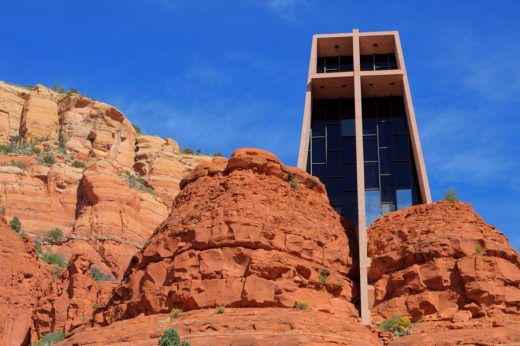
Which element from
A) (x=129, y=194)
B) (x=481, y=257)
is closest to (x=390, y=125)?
(x=481, y=257)

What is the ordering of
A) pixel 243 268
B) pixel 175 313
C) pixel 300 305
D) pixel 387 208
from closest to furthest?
1. pixel 175 313
2. pixel 300 305
3. pixel 243 268
4. pixel 387 208

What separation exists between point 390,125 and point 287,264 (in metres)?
15.8

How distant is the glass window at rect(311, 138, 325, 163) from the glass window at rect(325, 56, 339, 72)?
3825mm

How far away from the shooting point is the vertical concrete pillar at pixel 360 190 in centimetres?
3678

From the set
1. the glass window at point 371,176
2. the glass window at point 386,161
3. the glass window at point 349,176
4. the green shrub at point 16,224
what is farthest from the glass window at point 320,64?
the green shrub at point 16,224

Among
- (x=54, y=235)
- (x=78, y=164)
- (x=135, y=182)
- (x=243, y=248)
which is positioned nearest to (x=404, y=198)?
(x=243, y=248)

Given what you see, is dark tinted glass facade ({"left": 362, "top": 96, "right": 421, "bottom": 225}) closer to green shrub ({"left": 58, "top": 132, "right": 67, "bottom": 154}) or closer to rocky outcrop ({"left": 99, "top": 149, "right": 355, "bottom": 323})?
rocky outcrop ({"left": 99, "top": 149, "right": 355, "bottom": 323})

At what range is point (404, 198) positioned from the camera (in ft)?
151

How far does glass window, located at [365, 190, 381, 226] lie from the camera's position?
44938mm

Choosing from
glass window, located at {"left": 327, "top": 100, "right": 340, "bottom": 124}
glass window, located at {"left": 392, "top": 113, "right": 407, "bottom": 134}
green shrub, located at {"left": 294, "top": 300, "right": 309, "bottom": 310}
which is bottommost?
green shrub, located at {"left": 294, "top": 300, "right": 309, "bottom": 310}

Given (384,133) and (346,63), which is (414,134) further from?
(346,63)

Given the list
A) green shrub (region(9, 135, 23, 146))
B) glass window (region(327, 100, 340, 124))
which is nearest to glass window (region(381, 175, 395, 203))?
glass window (region(327, 100, 340, 124))

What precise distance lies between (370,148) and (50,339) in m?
17.5

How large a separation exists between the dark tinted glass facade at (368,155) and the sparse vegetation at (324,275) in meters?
8.76
